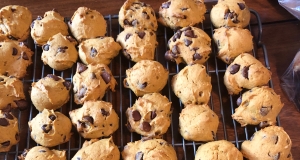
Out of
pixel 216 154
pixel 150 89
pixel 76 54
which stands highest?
pixel 76 54

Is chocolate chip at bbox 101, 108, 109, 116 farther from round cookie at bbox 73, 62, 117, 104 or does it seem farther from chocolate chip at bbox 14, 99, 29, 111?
chocolate chip at bbox 14, 99, 29, 111

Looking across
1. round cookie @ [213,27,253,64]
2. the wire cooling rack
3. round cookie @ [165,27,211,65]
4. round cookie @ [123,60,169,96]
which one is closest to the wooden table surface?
the wire cooling rack

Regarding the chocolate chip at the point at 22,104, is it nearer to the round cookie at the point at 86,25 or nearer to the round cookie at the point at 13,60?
the round cookie at the point at 13,60

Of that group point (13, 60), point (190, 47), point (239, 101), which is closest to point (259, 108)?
point (239, 101)

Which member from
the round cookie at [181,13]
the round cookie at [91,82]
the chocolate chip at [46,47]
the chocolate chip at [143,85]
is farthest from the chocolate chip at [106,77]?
the round cookie at [181,13]

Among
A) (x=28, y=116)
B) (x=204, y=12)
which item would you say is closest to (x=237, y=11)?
(x=204, y=12)

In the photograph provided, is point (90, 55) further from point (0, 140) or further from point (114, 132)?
point (0, 140)
